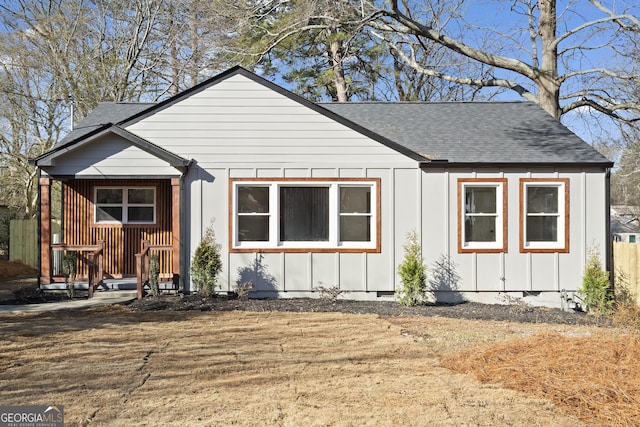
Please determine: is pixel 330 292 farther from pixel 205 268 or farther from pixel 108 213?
pixel 108 213

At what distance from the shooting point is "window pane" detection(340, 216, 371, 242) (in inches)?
428

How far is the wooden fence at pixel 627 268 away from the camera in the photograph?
1062cm

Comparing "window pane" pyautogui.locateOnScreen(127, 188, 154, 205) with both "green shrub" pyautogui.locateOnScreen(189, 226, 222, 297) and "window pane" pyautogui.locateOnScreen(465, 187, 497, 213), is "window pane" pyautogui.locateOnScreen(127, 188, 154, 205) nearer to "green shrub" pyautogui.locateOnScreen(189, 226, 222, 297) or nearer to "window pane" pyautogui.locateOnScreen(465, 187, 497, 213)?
"green shrub" pyautogui.locateOnScreen(189, 226, 222, 297)

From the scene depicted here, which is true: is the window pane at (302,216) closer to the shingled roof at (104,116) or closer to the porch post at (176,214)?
the porch post at (176,214)

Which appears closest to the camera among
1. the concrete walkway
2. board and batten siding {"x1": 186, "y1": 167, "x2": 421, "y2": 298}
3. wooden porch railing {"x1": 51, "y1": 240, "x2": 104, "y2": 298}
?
the concrete walkway

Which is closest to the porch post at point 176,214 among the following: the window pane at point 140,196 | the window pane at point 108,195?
the window pane at point 140,196

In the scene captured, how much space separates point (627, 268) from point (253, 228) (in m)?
8.24

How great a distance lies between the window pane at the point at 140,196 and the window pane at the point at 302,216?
11.4ft

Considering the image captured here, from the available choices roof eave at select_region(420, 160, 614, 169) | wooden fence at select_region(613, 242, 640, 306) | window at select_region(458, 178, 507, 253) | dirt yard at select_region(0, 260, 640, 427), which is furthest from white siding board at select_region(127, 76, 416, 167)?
wooden fence at select_region(613, 242, 640, 306)

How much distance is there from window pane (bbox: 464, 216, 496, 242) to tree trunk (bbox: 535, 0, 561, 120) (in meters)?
7.28

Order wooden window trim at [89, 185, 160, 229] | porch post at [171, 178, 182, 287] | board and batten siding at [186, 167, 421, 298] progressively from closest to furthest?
porch post at [171, 178, 182, 287] → board and batten siding at [186, 167, 421, 298] → wooden window trim at [89, 185, 160, 229]

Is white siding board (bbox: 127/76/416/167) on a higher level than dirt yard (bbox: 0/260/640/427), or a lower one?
higher

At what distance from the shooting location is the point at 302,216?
1080 centimetres

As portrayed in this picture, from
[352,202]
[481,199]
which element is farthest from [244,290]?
[481,199]
